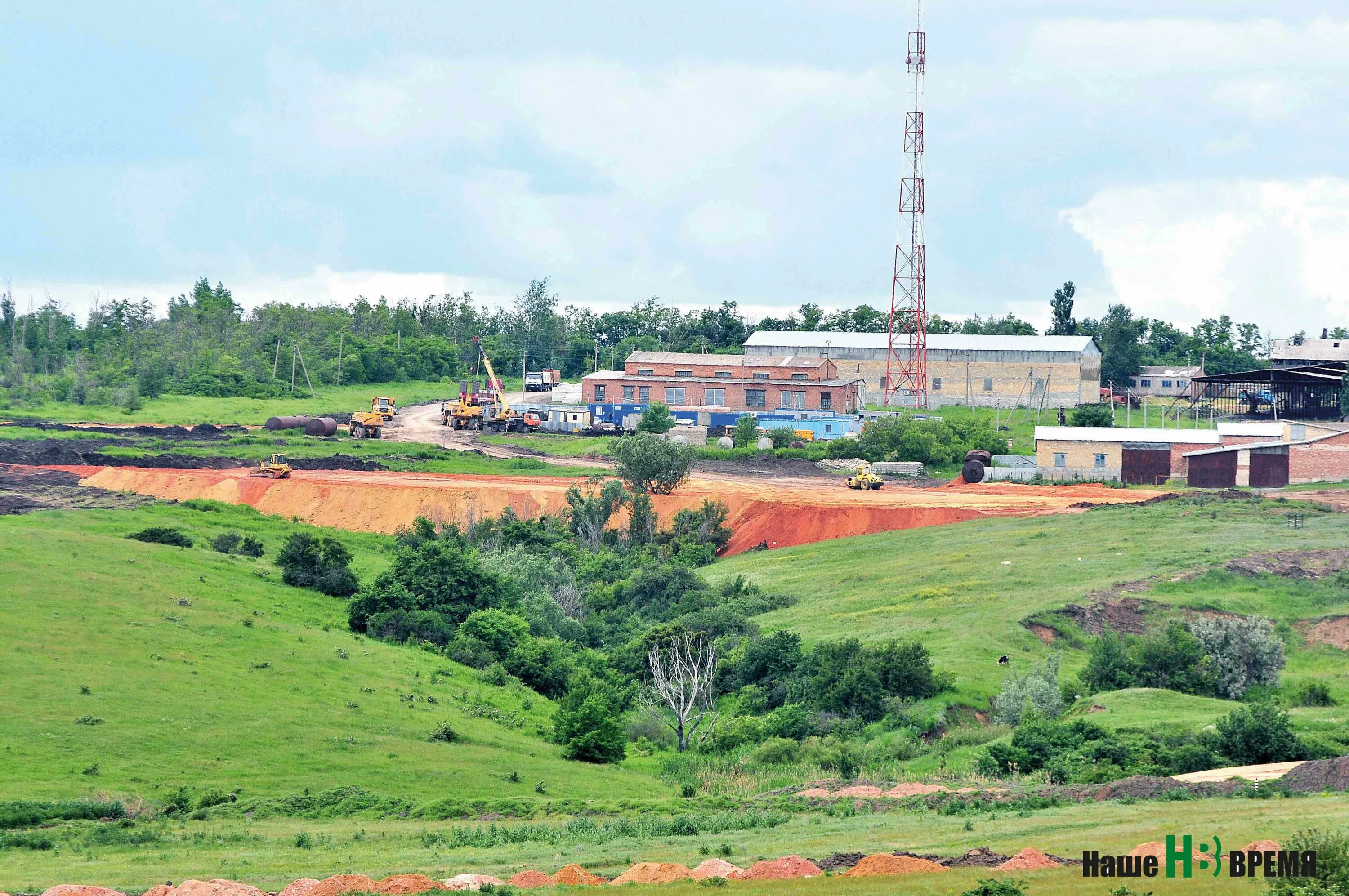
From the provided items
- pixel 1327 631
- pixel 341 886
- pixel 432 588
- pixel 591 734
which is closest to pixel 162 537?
pixel 432 588

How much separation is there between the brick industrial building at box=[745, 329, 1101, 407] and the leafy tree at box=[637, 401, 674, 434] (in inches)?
1017

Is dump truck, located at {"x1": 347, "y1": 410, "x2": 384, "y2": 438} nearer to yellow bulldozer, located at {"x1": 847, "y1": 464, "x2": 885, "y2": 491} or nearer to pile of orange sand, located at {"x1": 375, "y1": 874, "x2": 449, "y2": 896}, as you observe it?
yellow bulldozer, located at {"x1": 847, "y1": 464, "x2": 885, "y2": 491}

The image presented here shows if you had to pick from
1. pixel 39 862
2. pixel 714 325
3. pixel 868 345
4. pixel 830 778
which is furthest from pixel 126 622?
pixel 714 325

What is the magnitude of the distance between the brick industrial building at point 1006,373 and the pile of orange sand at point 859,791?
101658 millimetres

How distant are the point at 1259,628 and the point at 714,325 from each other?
145 m

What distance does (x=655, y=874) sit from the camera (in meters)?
25.4

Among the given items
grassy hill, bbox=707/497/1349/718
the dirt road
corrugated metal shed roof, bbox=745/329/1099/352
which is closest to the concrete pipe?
the dirt road

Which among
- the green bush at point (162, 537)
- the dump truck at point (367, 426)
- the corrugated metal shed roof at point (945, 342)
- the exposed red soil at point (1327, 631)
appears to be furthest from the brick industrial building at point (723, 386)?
the exposed red soil at point (1327, 631)

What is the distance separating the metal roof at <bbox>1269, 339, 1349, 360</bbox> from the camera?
150625mm

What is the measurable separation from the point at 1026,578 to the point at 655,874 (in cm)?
3868

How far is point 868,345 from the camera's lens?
471 ft

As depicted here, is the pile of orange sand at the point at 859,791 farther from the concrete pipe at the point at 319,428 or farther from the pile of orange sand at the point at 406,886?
the concrete pipe at the point at 319,428

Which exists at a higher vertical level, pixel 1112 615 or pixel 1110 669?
pixel 1112 615

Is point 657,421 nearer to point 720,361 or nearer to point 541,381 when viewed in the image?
point 720,361
